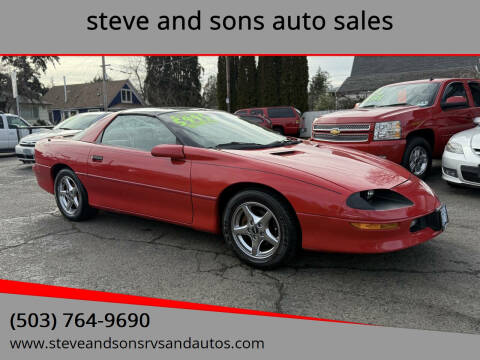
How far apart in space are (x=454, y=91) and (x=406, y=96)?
0.88 meters

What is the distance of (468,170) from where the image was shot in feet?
17.7

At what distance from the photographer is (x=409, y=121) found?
251 inches

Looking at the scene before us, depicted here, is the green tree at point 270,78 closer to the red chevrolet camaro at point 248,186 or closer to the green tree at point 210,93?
the green tree at point 210,93

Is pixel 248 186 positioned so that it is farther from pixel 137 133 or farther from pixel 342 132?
pixel 342 132

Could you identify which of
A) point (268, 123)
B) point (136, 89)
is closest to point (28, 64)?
point (136, 89)

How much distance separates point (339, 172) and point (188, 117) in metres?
1.70

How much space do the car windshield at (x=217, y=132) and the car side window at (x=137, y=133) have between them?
4.0 inches

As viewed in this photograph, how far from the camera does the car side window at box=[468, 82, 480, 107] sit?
7.58 meters

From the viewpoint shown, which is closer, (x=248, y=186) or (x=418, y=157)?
(x=248, y=186)

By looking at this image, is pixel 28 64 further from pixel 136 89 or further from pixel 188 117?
pixel 188 117

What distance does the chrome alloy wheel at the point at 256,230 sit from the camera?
321 cm

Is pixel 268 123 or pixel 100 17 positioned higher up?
pixel 100 17

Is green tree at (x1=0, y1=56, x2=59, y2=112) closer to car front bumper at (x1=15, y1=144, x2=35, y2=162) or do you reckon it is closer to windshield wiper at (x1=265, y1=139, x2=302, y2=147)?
car front bumper at (x1=15, y1=144, x2=35, y2=162)

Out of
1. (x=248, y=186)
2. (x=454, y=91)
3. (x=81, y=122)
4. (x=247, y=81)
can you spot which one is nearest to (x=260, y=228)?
(x=248, y=186)
